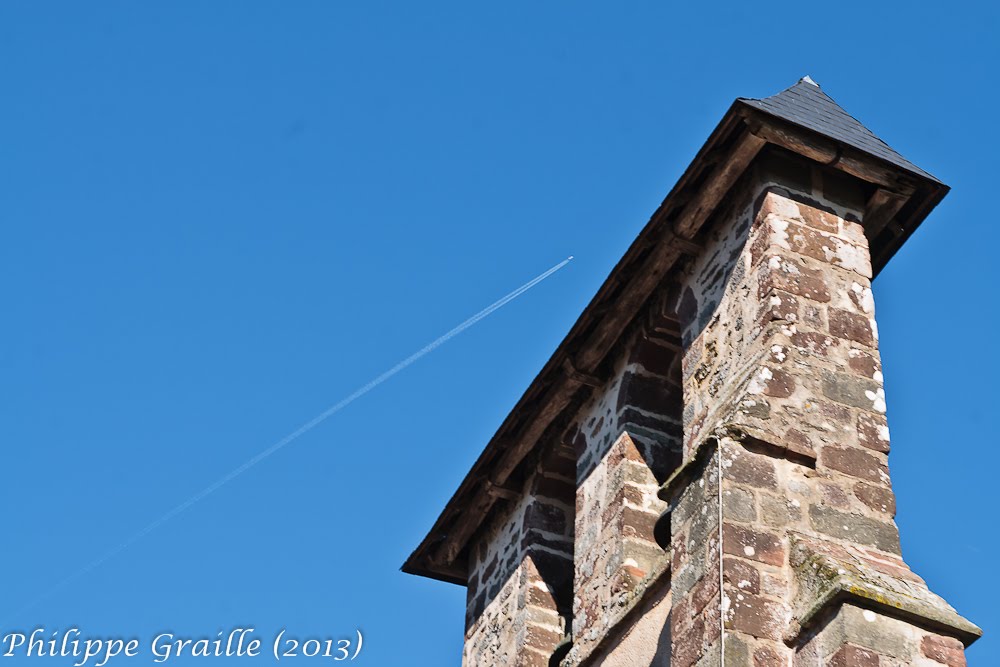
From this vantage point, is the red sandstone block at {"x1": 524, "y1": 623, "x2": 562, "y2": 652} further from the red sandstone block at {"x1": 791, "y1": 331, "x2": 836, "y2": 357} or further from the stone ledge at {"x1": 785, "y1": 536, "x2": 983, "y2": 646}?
the stone ledge at {"x1": 785, "y1": 536, "x2": 983, "y2": 646}

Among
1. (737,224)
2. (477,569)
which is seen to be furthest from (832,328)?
(477,569)

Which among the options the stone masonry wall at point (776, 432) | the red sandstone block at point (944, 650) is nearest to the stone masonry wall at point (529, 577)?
the stone masonry wall at point (776, 432)

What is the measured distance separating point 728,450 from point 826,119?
2412mm

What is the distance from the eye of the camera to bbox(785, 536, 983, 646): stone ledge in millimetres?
6297

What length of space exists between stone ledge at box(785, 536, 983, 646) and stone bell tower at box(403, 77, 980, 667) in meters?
0.01

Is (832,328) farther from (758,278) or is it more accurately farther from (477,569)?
(477,569)

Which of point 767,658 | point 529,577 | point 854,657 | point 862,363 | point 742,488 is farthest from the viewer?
point 529,577

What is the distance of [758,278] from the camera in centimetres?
791

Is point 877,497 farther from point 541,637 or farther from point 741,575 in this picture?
point 541,637

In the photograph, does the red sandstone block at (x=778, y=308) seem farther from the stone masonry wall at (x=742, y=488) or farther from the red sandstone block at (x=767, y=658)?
the red sandstone block at (x=767, y=658)

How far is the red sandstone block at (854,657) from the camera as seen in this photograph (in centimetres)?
613

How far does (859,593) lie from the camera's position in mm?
6270

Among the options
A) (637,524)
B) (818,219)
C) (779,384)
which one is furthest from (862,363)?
(637,524)

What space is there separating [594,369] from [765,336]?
7.07 ft
